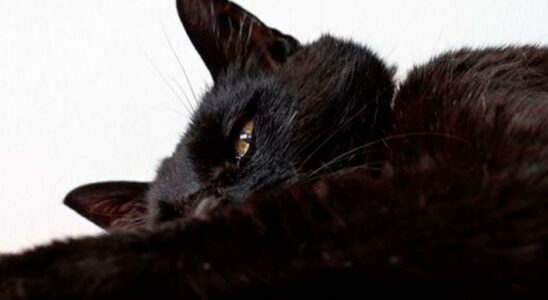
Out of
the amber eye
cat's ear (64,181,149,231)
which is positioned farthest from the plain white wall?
the amber eye

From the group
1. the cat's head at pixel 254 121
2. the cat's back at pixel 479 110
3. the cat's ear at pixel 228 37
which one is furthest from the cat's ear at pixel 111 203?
the cat's back at pixel 479 110

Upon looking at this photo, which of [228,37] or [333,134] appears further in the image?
[228,37]

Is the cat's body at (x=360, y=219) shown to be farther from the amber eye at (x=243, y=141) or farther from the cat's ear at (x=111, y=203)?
the cat's ear at (x=111, y=203)

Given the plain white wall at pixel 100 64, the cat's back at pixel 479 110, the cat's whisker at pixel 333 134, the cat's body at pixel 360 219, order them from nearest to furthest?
the cat's body at pixel 360 219, the cat's back at pixel 479 110, the cat's whisker at pixel 333 134, the plain white wall at pixel 100 64

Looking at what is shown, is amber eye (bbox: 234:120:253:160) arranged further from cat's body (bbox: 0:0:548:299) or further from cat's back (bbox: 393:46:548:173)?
cat's back (bbox: 393:46:548:173)

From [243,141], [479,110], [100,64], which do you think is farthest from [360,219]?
[100,64]

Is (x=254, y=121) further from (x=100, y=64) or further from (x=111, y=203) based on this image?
(x=100, y=64)
